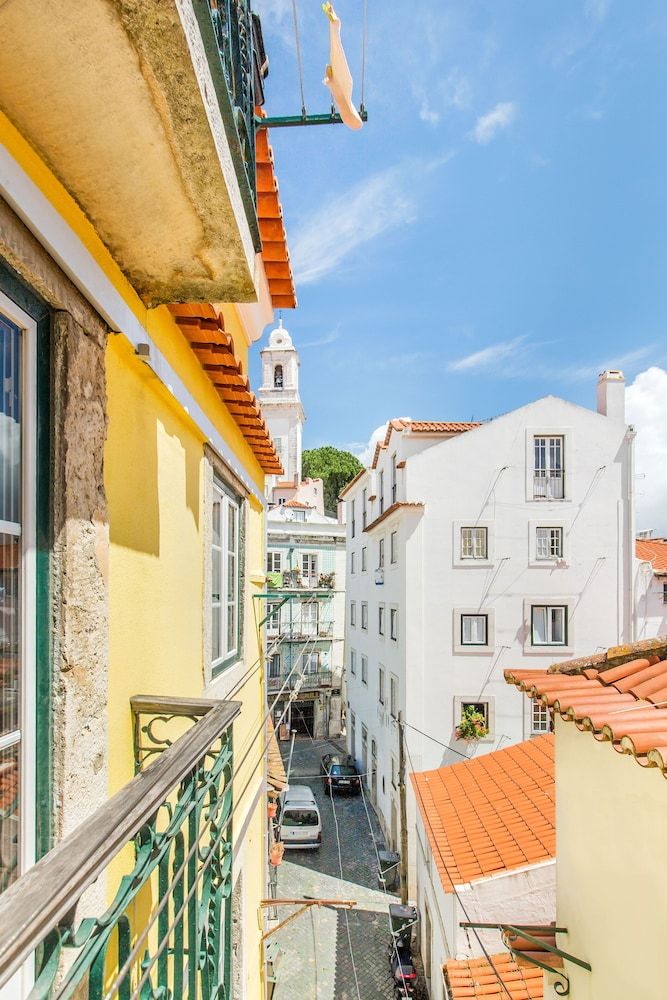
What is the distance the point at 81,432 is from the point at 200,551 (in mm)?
1764

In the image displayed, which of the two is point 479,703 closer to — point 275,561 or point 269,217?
point 275,561

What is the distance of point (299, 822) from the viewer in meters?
14.1

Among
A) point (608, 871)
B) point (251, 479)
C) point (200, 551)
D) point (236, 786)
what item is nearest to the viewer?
point (608, 871)

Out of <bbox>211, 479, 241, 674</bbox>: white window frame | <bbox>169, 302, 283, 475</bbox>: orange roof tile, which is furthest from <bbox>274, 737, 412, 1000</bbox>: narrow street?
<bbox>169, 302, 283, 475</bbox>: orange roof tile

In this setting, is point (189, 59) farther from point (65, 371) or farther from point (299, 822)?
point (299, 822)

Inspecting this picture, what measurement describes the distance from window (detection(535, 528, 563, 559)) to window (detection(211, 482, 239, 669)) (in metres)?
11.1

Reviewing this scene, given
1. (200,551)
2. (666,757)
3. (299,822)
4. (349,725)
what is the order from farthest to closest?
(349,725) < (299,822) < (200,551) < (666,757)

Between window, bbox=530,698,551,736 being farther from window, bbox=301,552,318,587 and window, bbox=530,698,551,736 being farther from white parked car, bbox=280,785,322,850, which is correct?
window, bbox=301,552,318,587

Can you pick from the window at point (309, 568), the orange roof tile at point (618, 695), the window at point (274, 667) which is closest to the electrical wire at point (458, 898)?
the orange roof tile at point (618, 695)

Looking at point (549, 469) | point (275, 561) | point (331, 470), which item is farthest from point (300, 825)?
point (331, 470)

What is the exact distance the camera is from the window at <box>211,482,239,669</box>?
13.8 ft

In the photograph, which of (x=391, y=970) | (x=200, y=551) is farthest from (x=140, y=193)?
(x=391, y=970)

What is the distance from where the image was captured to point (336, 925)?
1120 centimetres

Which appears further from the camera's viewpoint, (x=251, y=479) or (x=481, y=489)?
(x=481, y=489)
